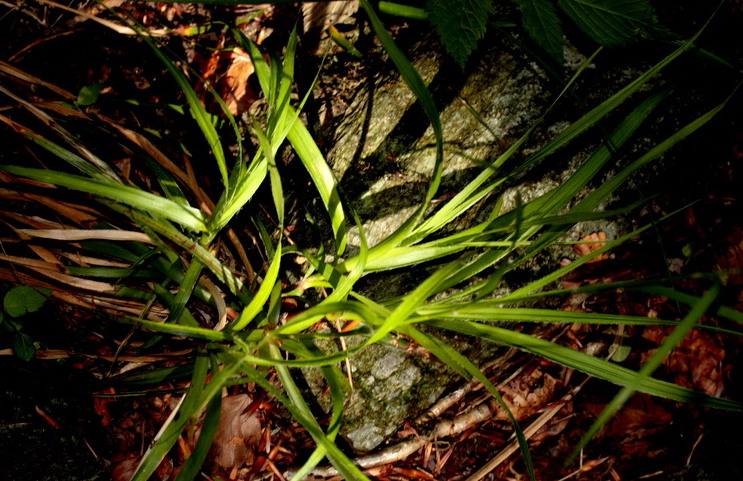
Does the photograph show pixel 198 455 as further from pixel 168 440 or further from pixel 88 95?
pixel 88 95

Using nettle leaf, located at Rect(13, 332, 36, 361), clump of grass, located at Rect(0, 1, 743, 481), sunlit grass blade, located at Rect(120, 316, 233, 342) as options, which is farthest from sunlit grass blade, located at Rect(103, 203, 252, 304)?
nettle leaf, located at Rect(13, 332, 36, 361)

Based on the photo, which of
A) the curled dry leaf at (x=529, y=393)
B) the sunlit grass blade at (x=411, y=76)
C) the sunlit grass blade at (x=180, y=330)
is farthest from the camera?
the curled dry leaf at (x=529, y=393)

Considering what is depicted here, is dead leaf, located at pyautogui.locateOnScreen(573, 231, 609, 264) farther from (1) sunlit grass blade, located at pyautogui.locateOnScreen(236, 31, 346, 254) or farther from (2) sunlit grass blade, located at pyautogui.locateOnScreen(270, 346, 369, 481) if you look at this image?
(2) sunlit grass blade, located at pyautogui.locateOnScreen(270, 346, 369, 481)

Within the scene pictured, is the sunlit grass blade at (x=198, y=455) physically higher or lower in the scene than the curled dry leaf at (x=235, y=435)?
higher

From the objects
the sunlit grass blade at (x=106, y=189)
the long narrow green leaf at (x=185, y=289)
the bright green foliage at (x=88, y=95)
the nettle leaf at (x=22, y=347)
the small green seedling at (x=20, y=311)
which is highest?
the bright green foliage at (x=88, y=95)

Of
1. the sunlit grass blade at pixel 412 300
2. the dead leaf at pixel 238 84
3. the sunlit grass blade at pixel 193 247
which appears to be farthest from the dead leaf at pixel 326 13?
the sunlit grass blade at pixel 412 300

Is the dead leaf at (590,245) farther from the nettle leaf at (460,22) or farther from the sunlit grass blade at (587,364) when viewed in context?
the nettle leaf at (460,22)
